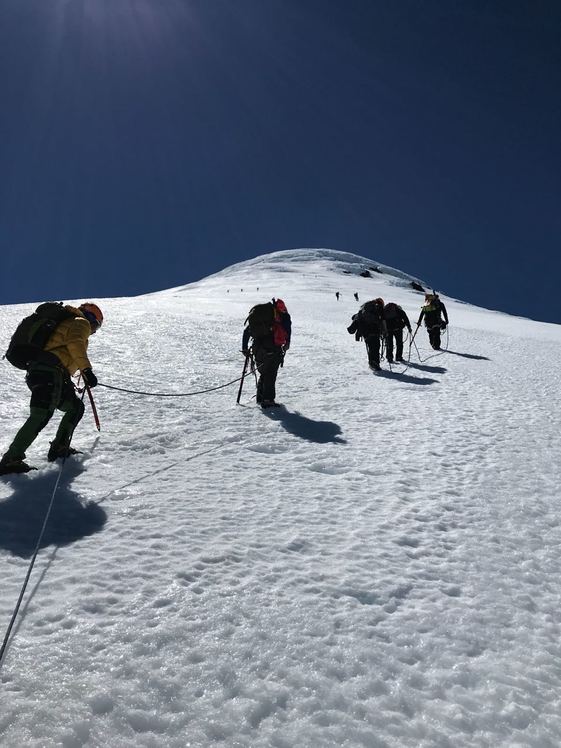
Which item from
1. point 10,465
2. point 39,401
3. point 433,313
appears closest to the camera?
point 10,465

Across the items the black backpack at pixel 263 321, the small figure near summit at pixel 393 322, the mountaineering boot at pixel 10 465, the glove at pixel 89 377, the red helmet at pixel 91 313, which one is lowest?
the mountaineering boot at pixel 10 465

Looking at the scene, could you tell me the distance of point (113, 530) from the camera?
164 inches

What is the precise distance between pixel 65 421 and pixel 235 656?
3901mm

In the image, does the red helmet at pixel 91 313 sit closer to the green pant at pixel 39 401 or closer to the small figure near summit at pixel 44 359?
the small figure near summit at pixel 44 359

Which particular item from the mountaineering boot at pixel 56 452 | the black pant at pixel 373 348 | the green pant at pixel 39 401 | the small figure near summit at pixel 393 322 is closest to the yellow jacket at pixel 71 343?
the green pant at pixel 39 401

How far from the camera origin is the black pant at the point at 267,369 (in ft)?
30.2

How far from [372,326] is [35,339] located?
32.1 feet

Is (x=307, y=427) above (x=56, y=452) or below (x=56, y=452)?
above

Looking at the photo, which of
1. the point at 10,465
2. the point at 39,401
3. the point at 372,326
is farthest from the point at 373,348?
the point at 10,465

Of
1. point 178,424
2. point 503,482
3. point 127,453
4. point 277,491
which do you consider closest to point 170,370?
point 178,424

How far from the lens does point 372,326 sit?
13.7m

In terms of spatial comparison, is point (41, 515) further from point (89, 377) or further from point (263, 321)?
point (263, 321)

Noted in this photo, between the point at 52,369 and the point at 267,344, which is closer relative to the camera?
the point at 52,369

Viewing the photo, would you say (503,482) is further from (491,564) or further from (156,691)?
(156,691)
